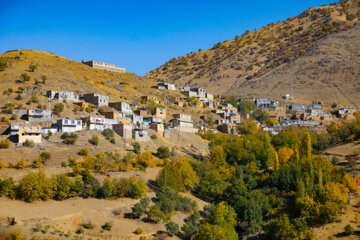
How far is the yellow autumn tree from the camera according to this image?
56369mm

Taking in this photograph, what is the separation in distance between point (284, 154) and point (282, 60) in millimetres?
83922

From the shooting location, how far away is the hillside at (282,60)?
110m

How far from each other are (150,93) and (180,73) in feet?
203

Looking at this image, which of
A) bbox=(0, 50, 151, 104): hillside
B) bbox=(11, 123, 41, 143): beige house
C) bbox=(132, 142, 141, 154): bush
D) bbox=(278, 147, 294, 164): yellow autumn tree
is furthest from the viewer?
bbox=(0, 50, 151, 104): hillside

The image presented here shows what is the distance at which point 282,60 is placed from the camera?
136 meters

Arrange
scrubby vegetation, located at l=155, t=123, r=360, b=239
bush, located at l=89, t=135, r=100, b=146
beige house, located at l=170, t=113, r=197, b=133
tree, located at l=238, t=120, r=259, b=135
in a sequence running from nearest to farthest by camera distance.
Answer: scrubby vegetation, located at l=155, t=123, r=360, b=239
bush, located at l=89, t=135, r=100, b=146
beige house, located at l=170, t=113, r=197, b=133
tree, located at l=238, t=120, r=259, b=135

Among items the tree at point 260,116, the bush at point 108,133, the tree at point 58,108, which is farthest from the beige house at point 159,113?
the tree at point 260,116

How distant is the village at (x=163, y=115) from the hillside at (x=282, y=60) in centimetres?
1275

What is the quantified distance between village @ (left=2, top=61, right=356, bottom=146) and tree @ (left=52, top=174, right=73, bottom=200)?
859cm

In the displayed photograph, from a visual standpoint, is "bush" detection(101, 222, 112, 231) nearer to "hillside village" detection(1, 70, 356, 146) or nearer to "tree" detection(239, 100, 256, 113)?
"hillside village" detection(1, 70, 356, 146)

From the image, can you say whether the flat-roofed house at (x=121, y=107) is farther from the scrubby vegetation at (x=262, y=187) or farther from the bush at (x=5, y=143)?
the bush at (x=5, y=143)

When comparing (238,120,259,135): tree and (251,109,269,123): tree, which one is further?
(251,109,269,123): tree

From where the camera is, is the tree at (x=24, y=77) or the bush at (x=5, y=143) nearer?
the bush at (x=5, y=143)

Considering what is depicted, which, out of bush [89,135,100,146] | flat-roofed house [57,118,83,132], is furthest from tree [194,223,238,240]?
flat-roofed house [57,118,83,132]
